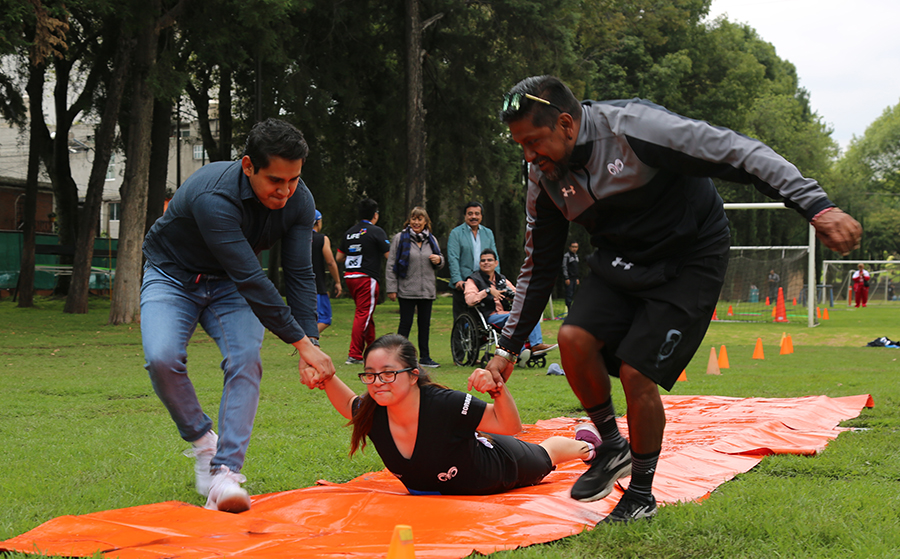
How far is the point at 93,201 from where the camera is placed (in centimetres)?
1997

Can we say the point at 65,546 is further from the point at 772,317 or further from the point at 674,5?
the point at 674,5

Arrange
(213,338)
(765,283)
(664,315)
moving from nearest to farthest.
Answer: (664,315), (213,338), (765,283)

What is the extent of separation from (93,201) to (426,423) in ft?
61.9

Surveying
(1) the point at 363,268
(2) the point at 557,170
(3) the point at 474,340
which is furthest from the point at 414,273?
(2) the point at 557,170

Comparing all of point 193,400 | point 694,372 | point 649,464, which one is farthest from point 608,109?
point 694,372

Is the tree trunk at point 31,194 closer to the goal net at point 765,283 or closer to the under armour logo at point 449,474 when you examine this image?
the goal net at point 765,283

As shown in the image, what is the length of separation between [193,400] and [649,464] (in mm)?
2179

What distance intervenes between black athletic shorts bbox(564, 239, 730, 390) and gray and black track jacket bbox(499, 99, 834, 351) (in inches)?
3.0

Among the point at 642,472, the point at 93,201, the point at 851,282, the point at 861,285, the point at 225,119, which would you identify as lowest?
the point at 642,472

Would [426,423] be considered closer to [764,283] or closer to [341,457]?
[341,457]

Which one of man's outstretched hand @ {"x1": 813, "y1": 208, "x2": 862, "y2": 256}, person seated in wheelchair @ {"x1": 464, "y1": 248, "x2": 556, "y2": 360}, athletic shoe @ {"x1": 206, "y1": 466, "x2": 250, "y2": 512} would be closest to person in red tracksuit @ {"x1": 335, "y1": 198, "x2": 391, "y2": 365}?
person seated in wheelchair @ {"x1": 464, "y1": 248, "x2": 556, "y2": 360}

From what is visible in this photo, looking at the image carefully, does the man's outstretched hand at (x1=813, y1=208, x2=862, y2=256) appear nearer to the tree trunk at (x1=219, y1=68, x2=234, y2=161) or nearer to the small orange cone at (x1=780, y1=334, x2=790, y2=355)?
the small orange cone at (x1=780, y1=334, x2=790, y2=355)

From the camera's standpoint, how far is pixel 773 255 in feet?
91.1

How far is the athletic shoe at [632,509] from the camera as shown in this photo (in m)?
3.26
